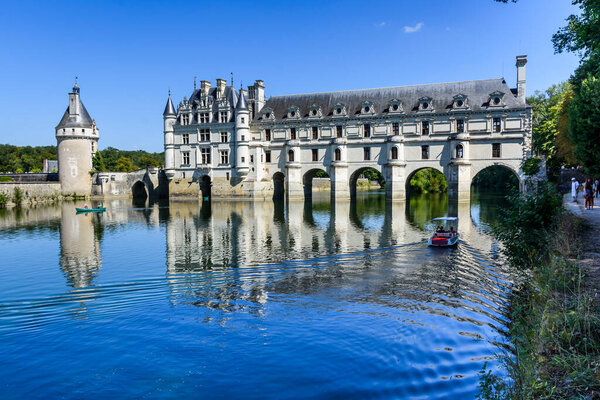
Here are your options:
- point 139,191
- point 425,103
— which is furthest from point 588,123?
point 139,191

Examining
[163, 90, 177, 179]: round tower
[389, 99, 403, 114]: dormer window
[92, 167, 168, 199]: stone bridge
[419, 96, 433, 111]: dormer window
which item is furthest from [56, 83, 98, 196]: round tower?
[419, 96, 433, 111]: dormer window

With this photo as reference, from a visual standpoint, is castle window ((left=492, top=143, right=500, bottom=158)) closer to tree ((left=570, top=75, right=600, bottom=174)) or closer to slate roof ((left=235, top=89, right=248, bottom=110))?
tree ((left=570, top=75, right=600, bottom=174))

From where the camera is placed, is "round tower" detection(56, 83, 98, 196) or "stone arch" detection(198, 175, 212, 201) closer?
"stone arch" detection(198, 175, 212, 201)

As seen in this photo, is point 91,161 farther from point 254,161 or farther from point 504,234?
point 504,234

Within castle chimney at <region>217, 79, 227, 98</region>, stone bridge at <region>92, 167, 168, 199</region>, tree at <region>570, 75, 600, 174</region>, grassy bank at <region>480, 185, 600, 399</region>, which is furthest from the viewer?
stone bridge at <region>92, 167, 168, 199</region>

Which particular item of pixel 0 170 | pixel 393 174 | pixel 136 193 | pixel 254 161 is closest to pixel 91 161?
pixel 136 193

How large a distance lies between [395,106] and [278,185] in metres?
20.5

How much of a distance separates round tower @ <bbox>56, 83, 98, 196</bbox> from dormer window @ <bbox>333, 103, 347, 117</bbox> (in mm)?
41942

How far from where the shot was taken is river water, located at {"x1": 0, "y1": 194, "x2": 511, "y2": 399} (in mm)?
8906

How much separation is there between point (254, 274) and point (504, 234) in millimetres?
9831

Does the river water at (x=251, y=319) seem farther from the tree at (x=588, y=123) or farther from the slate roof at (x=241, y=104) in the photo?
the slate roof at (x=241, y=104)

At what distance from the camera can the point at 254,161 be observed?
60.6 metres

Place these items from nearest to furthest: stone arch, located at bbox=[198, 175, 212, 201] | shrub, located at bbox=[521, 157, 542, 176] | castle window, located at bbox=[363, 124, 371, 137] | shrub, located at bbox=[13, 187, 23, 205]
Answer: shrub, located at bbox=[521, 157, 542, 176]
castle window, located at bbox=[363, 124, 371, 137]
shrub, located at bbox=[13, 187, 23, 205]
stone arch, located at bbox=[198, 175, 212, 201]

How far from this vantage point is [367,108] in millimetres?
55781
